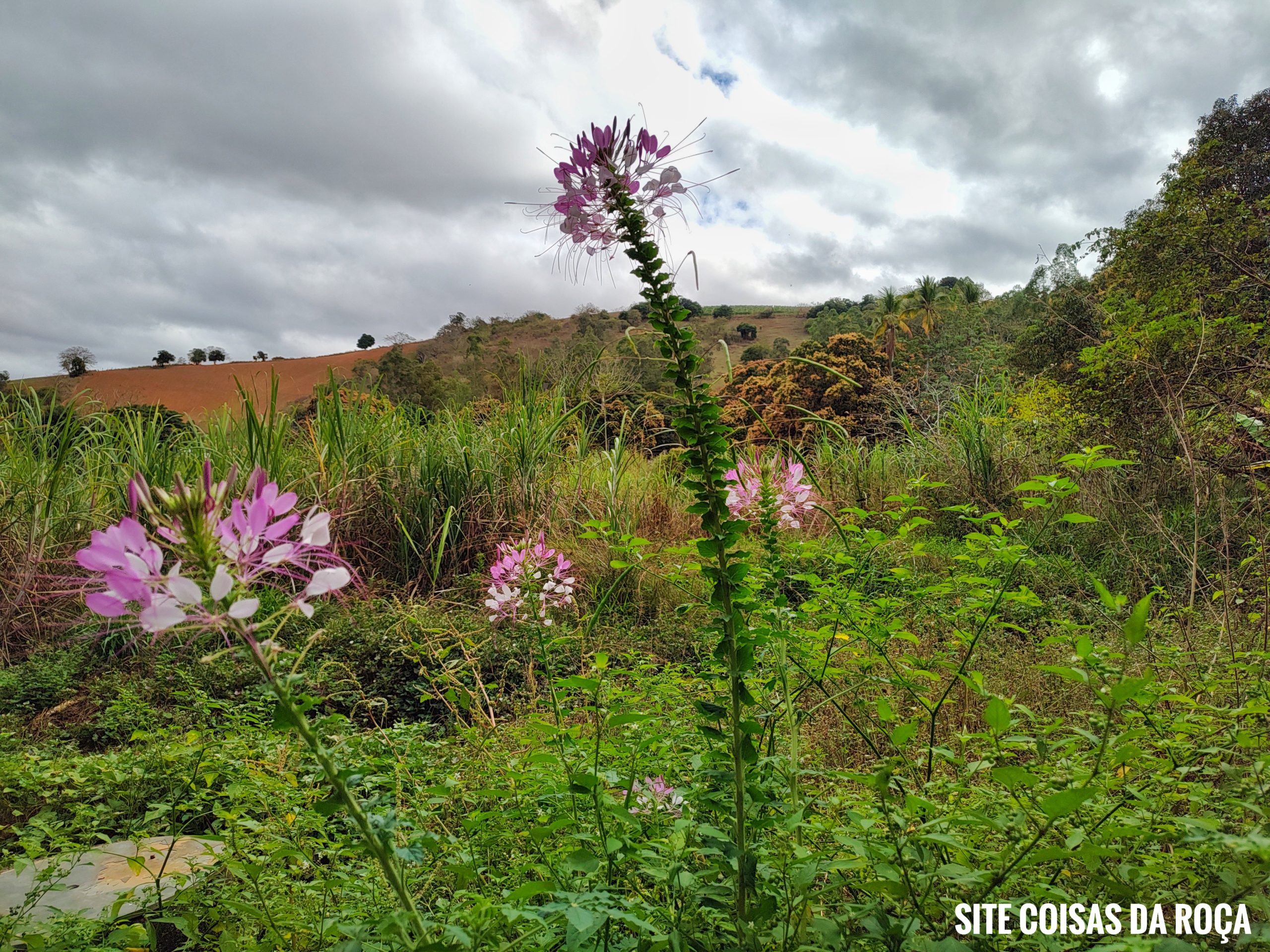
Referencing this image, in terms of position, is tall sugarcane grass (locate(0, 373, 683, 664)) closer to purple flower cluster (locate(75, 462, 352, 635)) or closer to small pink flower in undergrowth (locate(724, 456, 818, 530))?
small pink flower in undergrowth (locate(724, 456, 818, 530))

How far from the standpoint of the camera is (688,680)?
227 cm

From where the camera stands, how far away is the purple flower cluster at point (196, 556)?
66cm

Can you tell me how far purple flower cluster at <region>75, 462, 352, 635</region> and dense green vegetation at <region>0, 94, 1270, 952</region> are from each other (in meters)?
0.09

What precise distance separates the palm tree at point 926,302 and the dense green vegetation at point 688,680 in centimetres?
2423

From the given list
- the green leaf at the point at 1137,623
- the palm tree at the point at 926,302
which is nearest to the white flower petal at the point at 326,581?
the green leaf at the point at 1137,623

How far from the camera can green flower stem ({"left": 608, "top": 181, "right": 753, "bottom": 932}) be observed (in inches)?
43.7

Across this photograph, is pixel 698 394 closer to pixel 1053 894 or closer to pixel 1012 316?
pixel 1053 894

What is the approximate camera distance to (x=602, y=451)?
6.63 metres

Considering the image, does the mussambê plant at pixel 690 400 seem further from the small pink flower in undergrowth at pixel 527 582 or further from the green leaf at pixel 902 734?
the small pink flower in undergrowth at pixel 527 582

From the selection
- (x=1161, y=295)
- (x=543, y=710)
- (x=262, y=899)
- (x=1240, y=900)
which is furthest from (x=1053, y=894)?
(x=1161, y=295)

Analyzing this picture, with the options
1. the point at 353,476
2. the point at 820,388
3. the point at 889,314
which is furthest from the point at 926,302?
the point at 353,476

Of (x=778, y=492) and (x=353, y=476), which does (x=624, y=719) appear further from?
(x=353, y=476)

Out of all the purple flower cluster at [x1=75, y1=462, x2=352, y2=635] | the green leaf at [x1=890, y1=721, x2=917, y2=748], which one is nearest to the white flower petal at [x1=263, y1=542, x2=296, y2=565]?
the purple flower cluster at [x1=75, y1=462, x2=352, y2=635]

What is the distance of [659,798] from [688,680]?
0.69 metres
